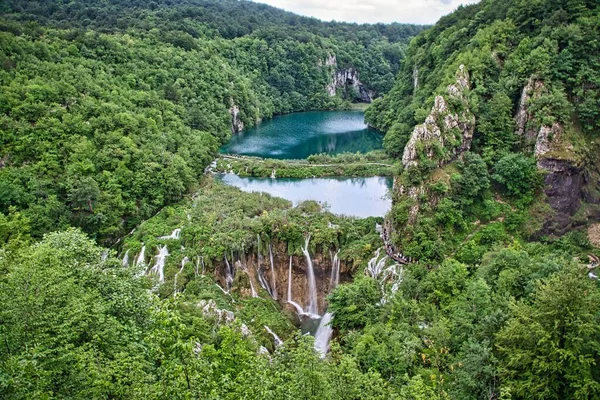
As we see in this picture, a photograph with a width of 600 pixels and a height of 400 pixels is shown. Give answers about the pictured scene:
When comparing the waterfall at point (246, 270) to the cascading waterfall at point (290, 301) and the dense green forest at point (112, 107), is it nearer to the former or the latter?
the cascading waterfall at point (290, 301)

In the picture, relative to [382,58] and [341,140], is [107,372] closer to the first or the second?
[341,140]

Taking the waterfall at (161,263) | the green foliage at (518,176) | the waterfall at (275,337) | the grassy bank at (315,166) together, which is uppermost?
the green foliage at (518,176)

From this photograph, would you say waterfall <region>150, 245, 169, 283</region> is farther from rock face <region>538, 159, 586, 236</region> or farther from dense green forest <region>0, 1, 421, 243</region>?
rock face <region>538, 159, 586, 236</region>

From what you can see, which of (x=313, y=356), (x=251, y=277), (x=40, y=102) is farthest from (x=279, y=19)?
(x=313, y=356)

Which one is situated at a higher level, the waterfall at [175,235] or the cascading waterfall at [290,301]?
the waterfall at [175,235]

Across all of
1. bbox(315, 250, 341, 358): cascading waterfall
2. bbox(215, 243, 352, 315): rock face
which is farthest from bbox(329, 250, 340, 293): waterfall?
bbox(215, 243, 352, 315): rock face

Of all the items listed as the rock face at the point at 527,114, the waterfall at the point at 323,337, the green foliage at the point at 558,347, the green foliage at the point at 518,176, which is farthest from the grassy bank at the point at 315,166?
the green foliage at the point at 558,347
